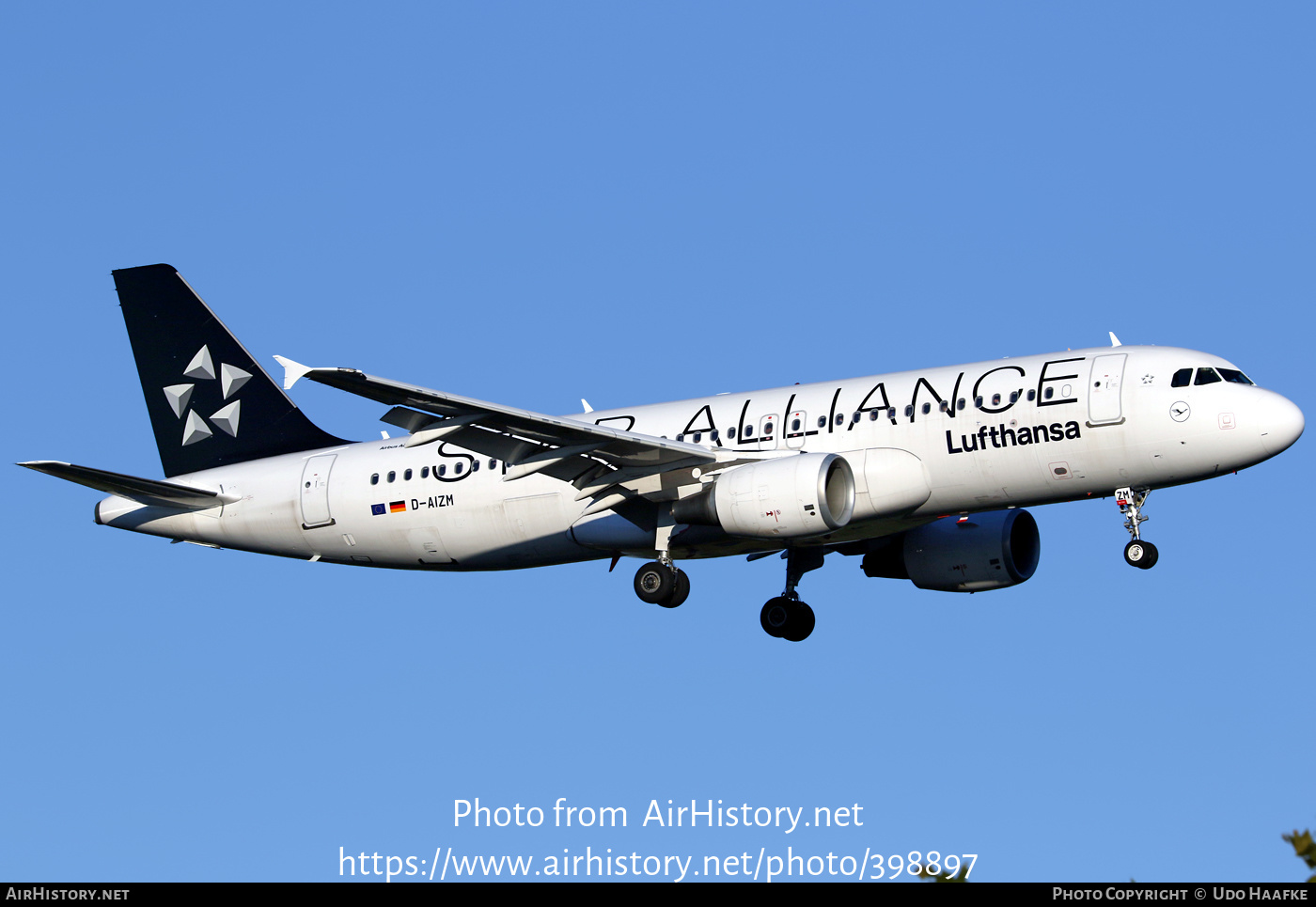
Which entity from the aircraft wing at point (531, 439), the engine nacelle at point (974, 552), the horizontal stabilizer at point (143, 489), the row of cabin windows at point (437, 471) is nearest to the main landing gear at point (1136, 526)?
the engine nacelle at point (974, 552)

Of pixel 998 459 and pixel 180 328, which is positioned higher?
pixel 180 328

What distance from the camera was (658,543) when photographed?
35219 mm

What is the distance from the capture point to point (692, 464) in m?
34.5

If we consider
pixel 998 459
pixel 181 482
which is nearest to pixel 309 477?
pixel 181 482

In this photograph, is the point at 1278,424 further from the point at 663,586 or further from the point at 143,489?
the point at 143,489

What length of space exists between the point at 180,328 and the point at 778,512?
18.1 meters

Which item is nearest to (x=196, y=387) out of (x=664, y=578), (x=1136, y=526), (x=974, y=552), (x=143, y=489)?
(x=143, y=489)

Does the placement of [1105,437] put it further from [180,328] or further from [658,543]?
[180,328]

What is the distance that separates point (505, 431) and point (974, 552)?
1158 cm

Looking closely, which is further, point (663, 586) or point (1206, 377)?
point (663, 586)

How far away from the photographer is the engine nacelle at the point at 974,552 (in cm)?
3797
